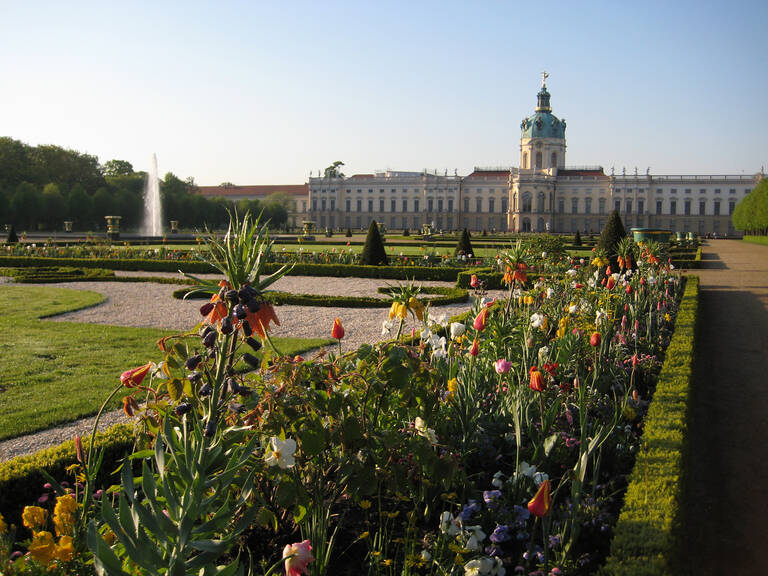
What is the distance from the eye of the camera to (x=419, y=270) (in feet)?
37.6

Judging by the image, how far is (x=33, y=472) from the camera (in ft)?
7.52

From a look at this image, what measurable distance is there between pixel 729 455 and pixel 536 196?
190 ft

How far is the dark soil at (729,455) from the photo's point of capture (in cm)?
224

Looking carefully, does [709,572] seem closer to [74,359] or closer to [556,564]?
[556,564]

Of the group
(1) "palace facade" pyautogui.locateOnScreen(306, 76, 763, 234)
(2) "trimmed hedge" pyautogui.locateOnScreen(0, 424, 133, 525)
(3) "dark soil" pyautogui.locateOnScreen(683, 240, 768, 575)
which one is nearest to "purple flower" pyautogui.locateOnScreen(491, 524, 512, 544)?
(3) "dark soil" pyautogui.locateOnScreen(683, 240, 768, 575)

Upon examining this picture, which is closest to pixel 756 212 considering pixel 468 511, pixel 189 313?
Result: pixel 189 313

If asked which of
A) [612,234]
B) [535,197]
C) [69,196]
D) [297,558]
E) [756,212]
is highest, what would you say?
[535,197]

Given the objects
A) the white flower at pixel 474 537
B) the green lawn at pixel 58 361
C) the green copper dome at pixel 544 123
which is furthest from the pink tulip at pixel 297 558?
the green copper dome at pixel 544 123

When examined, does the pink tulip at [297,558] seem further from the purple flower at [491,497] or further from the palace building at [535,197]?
the palace building at [535,197]

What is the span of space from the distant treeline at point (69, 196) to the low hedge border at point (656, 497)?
95.8ft

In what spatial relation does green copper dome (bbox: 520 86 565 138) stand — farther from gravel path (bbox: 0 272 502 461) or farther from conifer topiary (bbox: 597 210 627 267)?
gravel path (bbox: 0 272 502 461)

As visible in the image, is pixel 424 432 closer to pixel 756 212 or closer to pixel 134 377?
pixel 134 377

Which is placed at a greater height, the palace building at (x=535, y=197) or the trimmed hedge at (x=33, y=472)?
the palace building at (x=535, y=197)

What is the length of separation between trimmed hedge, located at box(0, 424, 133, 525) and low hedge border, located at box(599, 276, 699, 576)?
1582 millimetres
